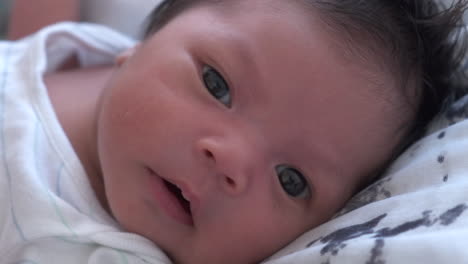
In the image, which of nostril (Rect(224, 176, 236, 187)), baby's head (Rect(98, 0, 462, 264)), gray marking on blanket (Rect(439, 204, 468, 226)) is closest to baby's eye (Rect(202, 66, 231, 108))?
baby's head (Rect(98, 0, 462, 264))

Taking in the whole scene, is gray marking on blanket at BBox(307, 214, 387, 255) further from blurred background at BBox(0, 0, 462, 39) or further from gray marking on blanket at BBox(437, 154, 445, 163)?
blurred background at BBox(0, 0, 462, 39)

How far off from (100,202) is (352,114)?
0.43m

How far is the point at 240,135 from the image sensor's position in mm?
764

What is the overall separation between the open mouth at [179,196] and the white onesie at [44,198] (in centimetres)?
8

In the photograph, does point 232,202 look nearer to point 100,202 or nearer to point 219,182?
point 219,182

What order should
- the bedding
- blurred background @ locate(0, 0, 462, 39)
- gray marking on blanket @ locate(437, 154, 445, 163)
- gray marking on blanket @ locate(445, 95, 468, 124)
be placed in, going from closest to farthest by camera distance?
the bedding → gray marking on blanket @ locate(437, 154, 445, 163) → gray marking on blanket @ locate(445, 95, 468, 124) → blurred background @ locate(0, 0, 462, 39)

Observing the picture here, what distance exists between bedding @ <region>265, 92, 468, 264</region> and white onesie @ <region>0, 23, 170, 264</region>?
0.25 m

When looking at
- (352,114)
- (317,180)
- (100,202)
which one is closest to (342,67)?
(352,114)

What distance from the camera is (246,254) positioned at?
776mm

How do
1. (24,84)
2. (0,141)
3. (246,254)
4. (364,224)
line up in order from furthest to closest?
1. (24,84)
2. (0,141)
3. (246,254)
4. (364,224)

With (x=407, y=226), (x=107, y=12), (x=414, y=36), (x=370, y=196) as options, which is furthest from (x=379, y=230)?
(x=107, y=12)

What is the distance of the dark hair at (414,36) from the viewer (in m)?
0.80

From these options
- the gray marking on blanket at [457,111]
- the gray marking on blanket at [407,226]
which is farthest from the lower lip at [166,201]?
the gray marking on blanket at [457,111]

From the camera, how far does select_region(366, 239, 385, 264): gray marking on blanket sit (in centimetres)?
56
